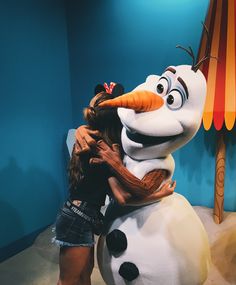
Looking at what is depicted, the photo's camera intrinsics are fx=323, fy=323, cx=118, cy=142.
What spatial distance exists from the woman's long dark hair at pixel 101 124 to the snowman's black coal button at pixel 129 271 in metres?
0.31

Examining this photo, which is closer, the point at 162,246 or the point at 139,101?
the point at 139,101

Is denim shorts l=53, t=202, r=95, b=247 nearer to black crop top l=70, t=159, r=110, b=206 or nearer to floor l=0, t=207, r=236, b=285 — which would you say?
black crop top l=70, t=159, r=110, b=206

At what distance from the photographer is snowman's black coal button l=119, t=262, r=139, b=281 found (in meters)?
1.01

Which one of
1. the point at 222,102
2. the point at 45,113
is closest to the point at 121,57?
the point at 45,113

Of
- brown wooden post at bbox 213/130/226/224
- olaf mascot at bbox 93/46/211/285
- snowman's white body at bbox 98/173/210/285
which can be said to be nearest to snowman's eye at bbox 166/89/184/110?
olaf mascot at bbox 93/46/211/285

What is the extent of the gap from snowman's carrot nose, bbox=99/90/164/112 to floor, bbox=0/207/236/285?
3.57 feet

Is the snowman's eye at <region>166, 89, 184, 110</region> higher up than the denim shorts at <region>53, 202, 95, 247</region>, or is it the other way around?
the snowman's eye at <region>166, 89, 184, 110</region>

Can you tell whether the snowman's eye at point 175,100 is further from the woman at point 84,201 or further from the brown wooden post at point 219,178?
the brown wooden post at point 219,178

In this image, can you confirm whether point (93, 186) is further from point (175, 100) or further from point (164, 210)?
point (175, 100)

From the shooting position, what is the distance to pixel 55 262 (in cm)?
191

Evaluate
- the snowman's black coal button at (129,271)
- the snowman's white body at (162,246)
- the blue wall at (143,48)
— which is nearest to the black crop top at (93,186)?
the snowman's white body at (162,246)

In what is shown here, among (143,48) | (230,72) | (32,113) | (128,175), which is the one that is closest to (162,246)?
(128,175)

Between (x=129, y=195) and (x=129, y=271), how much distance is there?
25cm

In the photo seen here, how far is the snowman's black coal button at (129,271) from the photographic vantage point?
101cm
